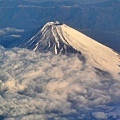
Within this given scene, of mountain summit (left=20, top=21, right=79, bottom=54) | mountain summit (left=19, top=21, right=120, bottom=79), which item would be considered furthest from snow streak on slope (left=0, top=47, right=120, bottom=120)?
mountain summit (left=20, top=21, right=79, bottom=54)

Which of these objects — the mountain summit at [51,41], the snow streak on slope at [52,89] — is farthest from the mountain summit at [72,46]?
the snow streak on slope at [52,89]

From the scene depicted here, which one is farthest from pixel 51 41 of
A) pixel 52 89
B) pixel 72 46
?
pixel 52 89

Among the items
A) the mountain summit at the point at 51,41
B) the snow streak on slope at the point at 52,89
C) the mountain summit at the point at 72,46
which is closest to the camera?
the snow streak on slope at the point at 52,89

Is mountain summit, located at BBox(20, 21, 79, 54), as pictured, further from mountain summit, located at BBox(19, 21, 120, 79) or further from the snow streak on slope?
the snow streak on slope

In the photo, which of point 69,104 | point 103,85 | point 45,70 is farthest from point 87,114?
point 45,70

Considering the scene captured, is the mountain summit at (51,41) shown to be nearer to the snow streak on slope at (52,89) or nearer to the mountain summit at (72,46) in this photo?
the mountain summit at (72,46)

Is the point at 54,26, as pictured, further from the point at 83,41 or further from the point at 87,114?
the point at 87,114
